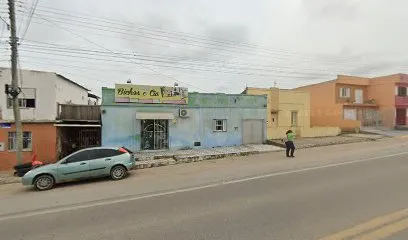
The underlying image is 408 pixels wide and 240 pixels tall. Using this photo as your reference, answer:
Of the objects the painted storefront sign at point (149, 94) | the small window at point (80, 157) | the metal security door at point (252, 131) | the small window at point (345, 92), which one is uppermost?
Answer: the small window at point (345, 92)

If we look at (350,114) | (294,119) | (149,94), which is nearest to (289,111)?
(294,119)

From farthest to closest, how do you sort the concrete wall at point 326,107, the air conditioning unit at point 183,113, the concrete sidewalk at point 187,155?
the concrete wall at point 326,107 < the air conditioning unit at point 183,113 < the concrete sidewalk at point 187,155

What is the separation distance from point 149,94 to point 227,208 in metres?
15.1

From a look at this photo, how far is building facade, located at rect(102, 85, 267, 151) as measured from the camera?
20469 millimetres

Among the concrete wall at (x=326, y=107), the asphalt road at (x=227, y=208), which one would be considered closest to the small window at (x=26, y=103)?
the asphalt road at (x=227, y=208)

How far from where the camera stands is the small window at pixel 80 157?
13.3 m

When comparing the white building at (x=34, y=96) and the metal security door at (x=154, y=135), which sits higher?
the white building at (x=34, y=96)

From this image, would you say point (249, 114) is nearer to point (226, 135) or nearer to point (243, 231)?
point (226, 135)

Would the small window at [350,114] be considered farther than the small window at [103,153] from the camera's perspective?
Yes

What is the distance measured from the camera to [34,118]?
20.0 m

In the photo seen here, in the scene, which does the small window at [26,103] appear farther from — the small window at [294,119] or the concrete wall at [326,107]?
the concrete wall at [326,107]

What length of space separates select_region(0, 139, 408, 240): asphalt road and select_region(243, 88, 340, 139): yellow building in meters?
16.1

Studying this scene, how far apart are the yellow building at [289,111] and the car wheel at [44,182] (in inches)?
755

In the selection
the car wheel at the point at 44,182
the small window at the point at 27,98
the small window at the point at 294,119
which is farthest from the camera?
the small window at the point at 294,119
